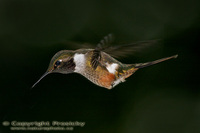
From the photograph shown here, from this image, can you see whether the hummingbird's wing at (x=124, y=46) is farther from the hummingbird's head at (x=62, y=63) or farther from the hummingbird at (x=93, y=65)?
the hummingbird's head at (x=62, y=63)

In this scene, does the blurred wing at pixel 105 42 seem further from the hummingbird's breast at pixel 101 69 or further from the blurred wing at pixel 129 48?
the hummingbird's breast at pixel 101 69

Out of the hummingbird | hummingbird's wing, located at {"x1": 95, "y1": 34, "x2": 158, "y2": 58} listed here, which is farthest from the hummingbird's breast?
hummingbird's wing, located at {"x1": 95, "y1": 34, "x2": 158, "y2": 58}

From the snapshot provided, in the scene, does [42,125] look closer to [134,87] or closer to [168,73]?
[134,87]

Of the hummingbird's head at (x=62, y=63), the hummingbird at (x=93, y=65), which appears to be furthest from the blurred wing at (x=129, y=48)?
the hummingbird's head at (x=62, y=63)

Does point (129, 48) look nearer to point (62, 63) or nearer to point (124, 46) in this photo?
point (124, 46)

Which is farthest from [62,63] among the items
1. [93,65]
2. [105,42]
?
[105,42]

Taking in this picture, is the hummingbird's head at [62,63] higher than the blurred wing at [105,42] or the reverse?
higher

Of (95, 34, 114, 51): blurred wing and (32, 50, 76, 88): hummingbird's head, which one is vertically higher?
(32, 50, 76, 88): hummingbird's head

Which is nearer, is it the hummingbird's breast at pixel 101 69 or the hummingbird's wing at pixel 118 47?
the hummingbird's wing at pixel 118 47

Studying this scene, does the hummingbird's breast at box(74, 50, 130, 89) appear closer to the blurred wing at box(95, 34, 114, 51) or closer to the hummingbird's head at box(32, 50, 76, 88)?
the hummingbird's head at box(32, 50, 76, 88)
